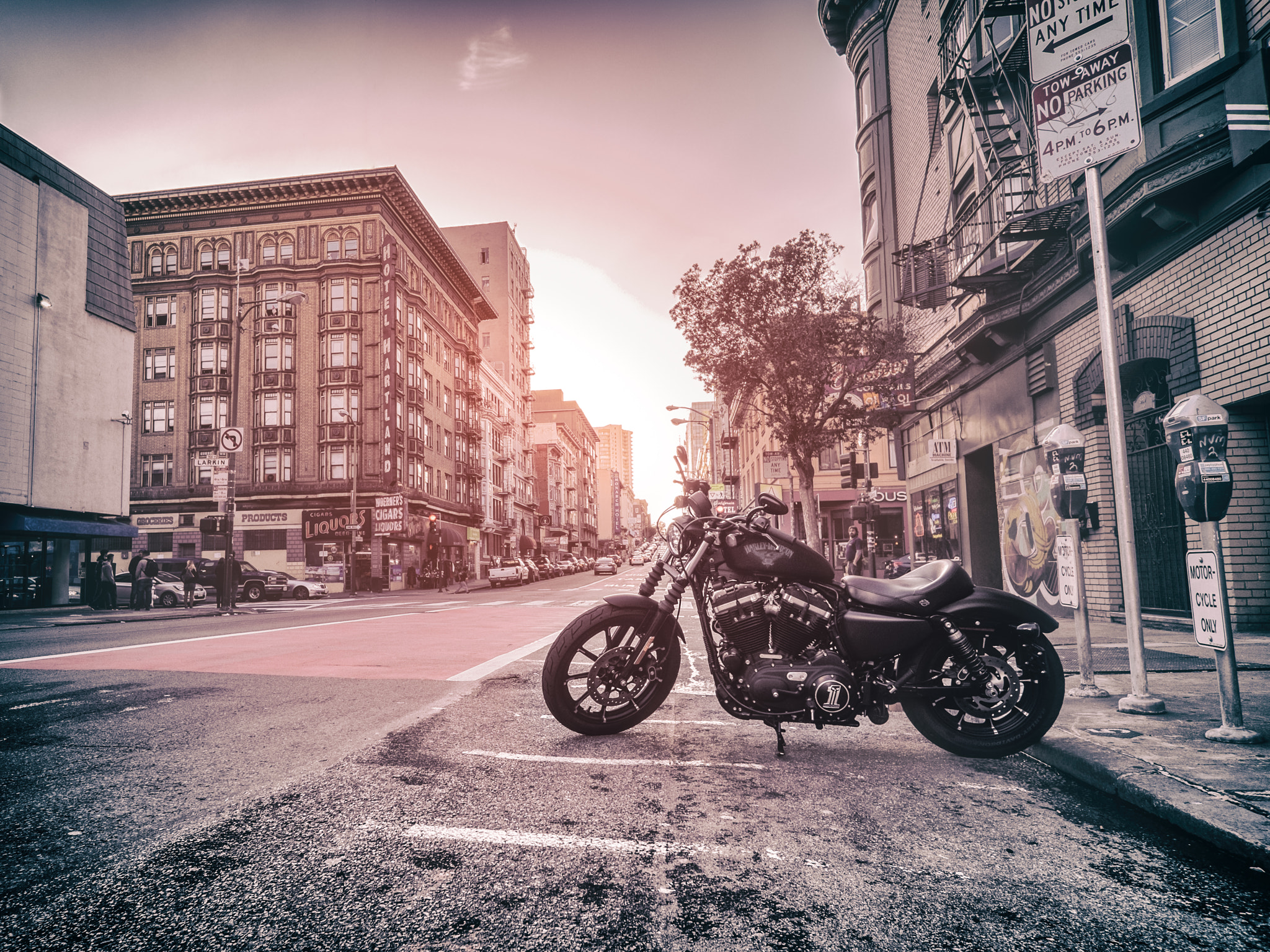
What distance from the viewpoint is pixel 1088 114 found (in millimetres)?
5371

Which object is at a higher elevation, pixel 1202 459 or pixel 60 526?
pixel 60 526

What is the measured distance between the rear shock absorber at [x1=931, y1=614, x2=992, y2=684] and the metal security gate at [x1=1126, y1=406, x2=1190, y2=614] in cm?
702

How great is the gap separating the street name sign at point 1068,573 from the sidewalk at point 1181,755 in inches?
27.8

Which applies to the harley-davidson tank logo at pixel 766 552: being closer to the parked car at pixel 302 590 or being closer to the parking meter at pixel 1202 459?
the parking meter at pixel 1202 459

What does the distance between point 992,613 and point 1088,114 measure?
4057 millimetres

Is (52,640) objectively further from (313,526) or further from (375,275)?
(375,275)

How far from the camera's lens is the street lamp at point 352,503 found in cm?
3650

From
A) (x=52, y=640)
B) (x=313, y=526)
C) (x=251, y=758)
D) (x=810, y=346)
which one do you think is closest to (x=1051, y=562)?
(x=810, y=346)

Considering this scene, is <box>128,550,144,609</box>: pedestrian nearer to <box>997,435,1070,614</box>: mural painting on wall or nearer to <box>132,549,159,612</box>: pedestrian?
<box>132,549,159,612</box>: pedestrian

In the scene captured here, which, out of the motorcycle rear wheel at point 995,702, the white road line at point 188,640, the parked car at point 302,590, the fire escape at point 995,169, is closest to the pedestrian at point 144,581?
the parked car at point 302,590

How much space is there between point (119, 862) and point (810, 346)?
21.0 meters

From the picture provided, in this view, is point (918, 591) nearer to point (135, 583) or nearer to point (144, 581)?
point (144, 581)

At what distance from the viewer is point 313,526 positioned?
39.6 metres

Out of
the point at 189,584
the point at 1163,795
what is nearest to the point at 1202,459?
the point at 1163,795
